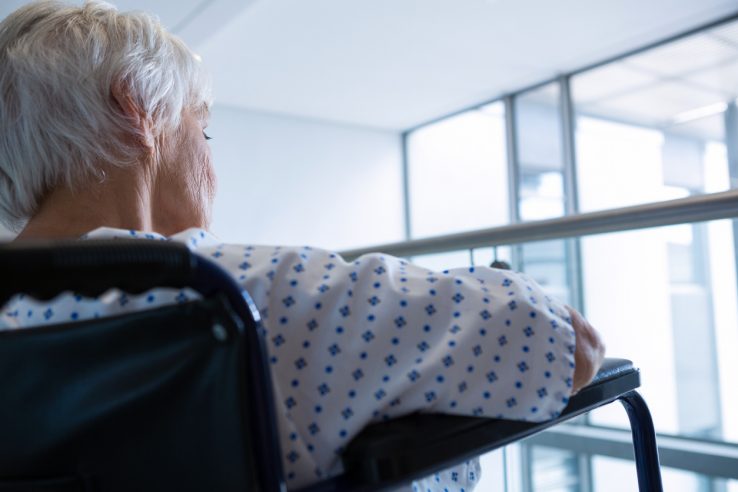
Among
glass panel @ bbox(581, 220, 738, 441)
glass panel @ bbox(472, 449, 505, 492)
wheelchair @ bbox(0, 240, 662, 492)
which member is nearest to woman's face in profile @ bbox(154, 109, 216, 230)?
wheelchair @ bbox(0, 240, 662, 492)

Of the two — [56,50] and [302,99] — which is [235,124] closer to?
[302,99]

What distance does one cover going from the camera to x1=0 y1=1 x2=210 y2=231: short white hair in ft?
2.41

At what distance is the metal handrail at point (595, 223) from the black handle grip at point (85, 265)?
0.93 meters

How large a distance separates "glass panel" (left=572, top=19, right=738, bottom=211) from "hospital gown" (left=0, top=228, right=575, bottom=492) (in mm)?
4059

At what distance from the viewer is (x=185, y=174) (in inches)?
35.1

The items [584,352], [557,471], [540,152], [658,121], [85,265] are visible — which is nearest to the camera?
[85,265]

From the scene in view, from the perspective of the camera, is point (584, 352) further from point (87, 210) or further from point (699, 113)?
point (699, 113)

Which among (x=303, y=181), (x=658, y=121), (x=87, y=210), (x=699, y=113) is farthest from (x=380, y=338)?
(x=303, y=181)

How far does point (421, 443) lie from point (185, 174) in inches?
22.6

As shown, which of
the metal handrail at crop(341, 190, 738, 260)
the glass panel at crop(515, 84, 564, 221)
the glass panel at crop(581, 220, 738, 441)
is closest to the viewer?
the metal handrail at crop(341, 190, 738, 260)

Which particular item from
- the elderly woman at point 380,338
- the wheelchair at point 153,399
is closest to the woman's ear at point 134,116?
the elderly woman at point 380,338

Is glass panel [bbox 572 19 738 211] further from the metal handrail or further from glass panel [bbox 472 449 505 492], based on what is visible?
glass panel [bbox 472 449 505 492]

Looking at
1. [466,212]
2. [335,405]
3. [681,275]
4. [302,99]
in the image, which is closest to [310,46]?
[302,99]

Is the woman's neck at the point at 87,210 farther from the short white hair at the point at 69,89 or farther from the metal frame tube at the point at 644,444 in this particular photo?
the metal frame tube at the point at 644,444
